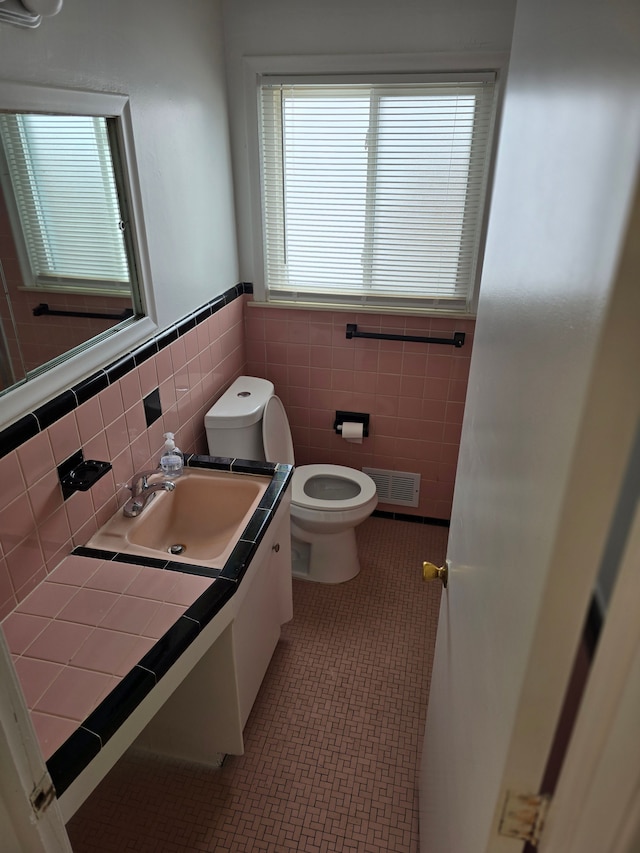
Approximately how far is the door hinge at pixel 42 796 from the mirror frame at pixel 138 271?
78 centimetres

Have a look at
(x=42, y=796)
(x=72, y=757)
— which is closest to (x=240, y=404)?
(x=72, y=757)

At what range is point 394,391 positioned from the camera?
2766 millimetres

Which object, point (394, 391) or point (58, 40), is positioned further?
point (394, 391)

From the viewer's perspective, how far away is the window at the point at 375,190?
7.53ft

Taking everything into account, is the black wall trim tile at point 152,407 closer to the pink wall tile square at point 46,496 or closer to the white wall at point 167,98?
the white wall at point 167,98

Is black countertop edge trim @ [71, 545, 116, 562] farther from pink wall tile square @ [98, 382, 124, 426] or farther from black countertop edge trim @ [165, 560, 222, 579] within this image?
pink wall tile square @ [98, 382, 124, 426]

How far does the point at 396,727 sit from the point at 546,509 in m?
1.73

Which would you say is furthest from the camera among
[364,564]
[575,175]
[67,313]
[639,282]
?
[364,564]

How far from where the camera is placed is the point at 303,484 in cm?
262

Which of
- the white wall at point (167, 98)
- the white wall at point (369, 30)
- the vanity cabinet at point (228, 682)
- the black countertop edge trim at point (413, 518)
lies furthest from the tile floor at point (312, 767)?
the white wall at point (369, 30)

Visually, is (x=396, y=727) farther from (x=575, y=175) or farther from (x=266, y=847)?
(x=575, y=175)

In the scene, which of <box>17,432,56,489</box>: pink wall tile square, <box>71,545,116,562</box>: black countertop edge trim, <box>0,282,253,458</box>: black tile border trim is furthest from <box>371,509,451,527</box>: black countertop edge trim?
<box>17,432,56,489</box>: pink wall tile square

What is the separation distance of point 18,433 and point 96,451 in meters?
0.32

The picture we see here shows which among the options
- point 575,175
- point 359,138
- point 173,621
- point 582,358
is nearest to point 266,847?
point 173,621
